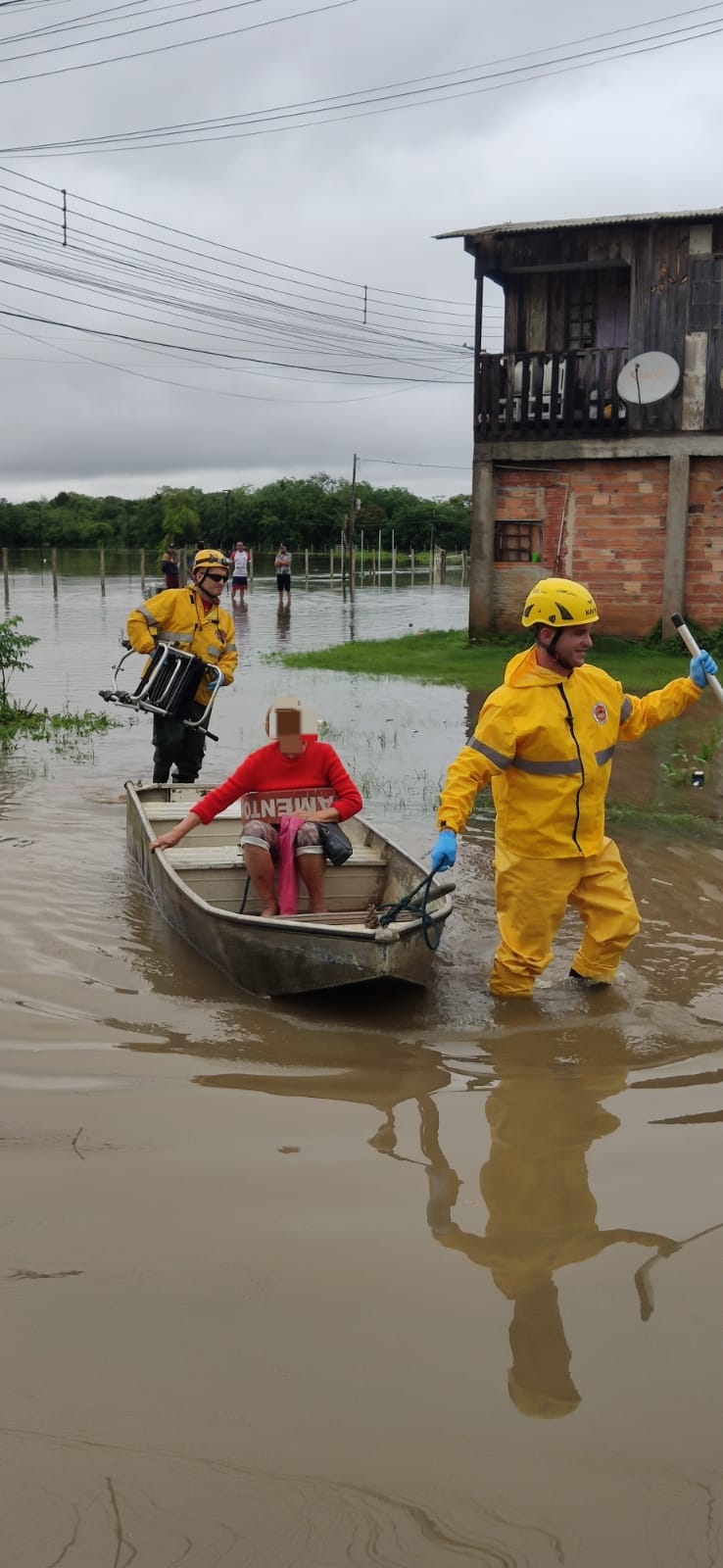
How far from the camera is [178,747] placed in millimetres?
10508

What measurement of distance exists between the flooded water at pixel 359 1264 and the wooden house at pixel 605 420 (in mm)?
13978

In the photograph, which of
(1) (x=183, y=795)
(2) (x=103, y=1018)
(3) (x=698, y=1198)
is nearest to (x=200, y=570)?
(1) (x=183, y=795)

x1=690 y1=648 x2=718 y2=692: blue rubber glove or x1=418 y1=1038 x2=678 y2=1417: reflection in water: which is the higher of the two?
x1=690 y1=648 x2=718 y2=692: blue rubber glove

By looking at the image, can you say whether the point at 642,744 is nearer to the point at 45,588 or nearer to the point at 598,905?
the point at 598,905

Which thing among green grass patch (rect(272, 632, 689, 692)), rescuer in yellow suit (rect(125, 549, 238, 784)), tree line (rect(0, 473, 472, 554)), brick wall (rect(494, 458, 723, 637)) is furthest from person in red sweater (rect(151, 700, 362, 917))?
tree line (rect(0, 473, 472, 554))

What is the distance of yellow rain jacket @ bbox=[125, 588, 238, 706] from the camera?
10195 mm

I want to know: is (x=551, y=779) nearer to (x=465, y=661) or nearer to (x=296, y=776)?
(x=296, y=776)

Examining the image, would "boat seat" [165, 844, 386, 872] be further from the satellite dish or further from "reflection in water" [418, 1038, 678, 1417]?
the satellite dish

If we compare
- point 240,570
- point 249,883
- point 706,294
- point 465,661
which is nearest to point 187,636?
point 249,883

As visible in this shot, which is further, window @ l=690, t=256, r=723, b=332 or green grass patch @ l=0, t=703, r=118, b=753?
window @ l=690, t=256, r=723, b=332

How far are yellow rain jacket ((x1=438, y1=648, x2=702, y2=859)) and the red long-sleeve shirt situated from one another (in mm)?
1049

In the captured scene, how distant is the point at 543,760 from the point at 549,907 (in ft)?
2.28

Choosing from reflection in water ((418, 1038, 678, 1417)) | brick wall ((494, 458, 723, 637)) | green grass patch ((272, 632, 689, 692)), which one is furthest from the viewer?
brick wall ((494, 458, 723, 637))

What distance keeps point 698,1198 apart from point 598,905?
2259 millimetres
